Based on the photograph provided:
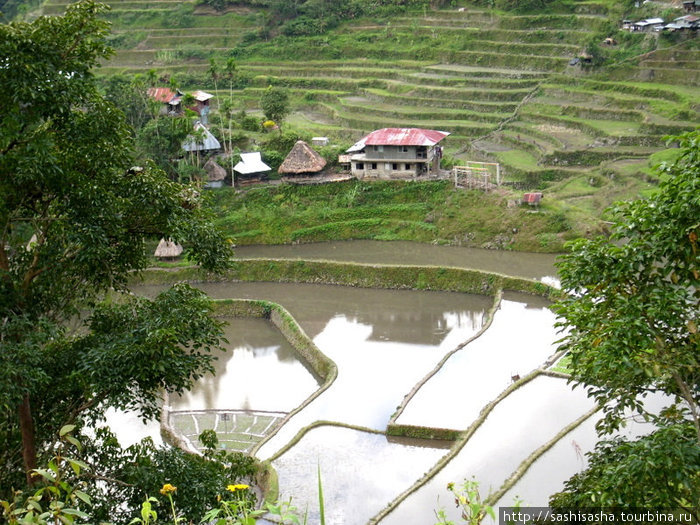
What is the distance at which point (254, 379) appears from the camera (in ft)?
55.9

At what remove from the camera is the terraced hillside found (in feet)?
87.0

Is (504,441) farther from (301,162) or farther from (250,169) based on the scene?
(250,169)

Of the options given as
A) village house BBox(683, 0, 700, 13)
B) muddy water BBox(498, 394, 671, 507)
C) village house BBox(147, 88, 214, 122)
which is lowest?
muddy water BBox(498, 394, 671, 507)

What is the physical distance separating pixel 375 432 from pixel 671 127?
17.4 meters

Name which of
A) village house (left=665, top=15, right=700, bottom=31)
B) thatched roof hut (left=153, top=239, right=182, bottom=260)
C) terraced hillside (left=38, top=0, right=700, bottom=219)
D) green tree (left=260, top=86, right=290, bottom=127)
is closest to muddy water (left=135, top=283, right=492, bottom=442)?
thatched roof hut (left=153, top=239, right=182, bottom=260)

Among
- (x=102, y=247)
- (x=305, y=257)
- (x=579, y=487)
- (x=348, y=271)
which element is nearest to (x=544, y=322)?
(x=348, y=271)

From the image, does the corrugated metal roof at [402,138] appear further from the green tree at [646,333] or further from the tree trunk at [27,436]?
the tree trunk at [27,436]

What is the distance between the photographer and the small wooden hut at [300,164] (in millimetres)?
26250

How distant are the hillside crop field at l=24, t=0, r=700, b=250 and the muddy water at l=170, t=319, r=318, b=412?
23.2 feet

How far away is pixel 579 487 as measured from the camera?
297 inches

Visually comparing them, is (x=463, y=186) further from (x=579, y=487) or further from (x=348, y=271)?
(x=579, y=487)

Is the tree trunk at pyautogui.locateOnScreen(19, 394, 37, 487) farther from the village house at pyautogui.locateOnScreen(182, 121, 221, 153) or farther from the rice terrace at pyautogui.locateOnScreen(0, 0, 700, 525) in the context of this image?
the village house at pyautogui.locateOnScreen(182, 121, 221, 153)

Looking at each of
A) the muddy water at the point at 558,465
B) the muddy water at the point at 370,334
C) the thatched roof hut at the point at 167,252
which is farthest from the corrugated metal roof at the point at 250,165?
the muddy water at the point at 558,465

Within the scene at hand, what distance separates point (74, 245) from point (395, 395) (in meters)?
9.15
